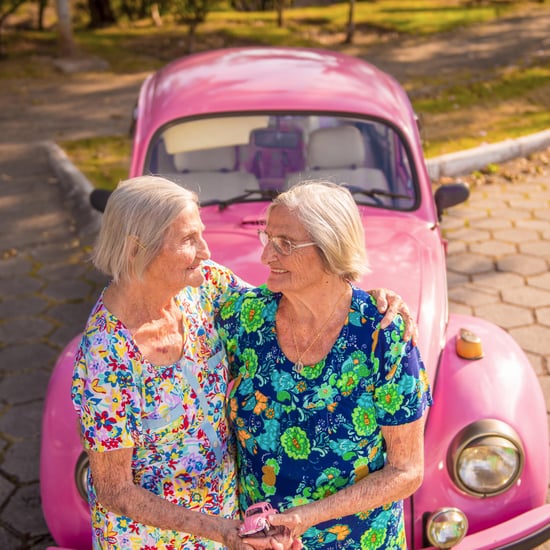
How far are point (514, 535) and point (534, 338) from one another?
90.5 inches

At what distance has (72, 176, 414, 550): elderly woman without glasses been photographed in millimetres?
2068

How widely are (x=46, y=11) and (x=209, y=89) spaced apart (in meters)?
15.0

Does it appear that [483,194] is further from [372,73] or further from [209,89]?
[209,89]

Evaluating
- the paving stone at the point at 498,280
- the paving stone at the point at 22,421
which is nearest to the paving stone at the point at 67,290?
the paving stone at the point at 22,421

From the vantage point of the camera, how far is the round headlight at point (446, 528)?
2711 millimetres

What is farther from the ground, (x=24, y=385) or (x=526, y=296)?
(x=526, y=296)

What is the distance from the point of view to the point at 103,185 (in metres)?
7.32

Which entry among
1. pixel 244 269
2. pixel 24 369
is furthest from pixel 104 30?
pixel 244 269

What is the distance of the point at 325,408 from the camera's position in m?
2.12

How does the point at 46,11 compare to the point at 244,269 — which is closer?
the point at 244,269

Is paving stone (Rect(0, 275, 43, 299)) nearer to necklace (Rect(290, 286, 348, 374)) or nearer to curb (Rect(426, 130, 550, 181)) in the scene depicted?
curb (Rect(426, 130, 550, 181))

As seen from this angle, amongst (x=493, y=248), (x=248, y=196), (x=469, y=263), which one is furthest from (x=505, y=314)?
(x=248, y=196)

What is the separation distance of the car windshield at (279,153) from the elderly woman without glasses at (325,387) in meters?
1.80

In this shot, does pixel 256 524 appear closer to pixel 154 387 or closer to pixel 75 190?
pixel 154 387
